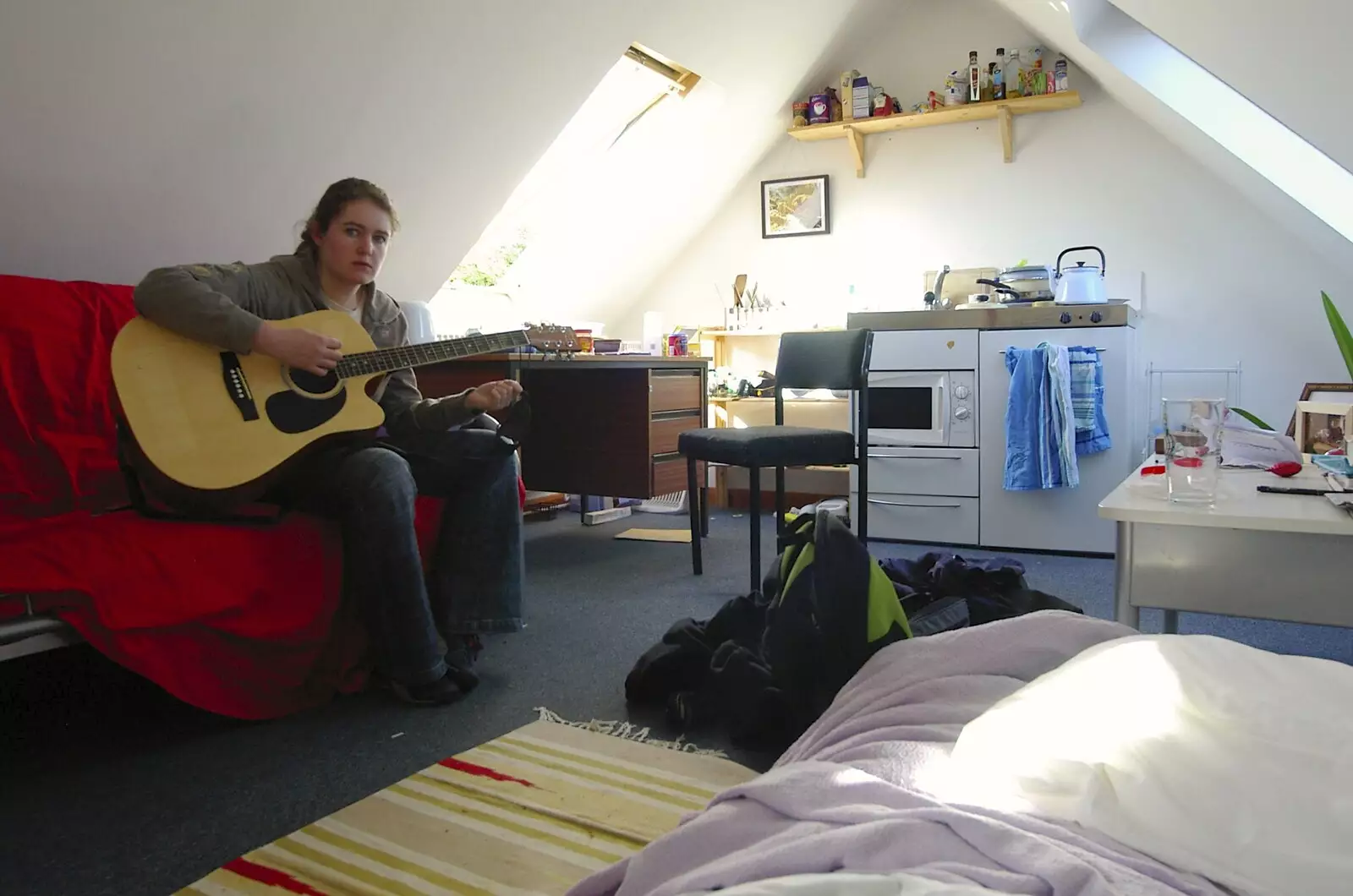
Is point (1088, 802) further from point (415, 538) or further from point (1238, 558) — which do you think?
point (415, 538)

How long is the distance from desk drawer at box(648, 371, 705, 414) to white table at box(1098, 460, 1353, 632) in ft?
6.52

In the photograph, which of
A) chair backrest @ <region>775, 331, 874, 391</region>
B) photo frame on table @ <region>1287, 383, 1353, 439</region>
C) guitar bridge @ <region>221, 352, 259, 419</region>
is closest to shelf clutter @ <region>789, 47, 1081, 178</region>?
photo frame on table @ <region>1287, 383, 1353, 439</region>

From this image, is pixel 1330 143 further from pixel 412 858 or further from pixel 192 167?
pixel 192 167

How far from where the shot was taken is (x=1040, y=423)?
3223 millimetres

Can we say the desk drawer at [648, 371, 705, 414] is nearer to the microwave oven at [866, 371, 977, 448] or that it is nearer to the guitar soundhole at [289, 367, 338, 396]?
the microwave oven at [866, 371, 977, 448]

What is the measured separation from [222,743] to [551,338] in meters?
1.37

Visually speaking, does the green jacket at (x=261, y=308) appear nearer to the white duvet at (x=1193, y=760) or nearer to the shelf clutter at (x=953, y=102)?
the white duvet at (x=1193, y=760)

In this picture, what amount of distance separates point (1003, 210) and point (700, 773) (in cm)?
362

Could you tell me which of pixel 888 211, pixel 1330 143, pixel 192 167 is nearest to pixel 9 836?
pixel 192 167

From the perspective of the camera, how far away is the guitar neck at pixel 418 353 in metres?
1.93

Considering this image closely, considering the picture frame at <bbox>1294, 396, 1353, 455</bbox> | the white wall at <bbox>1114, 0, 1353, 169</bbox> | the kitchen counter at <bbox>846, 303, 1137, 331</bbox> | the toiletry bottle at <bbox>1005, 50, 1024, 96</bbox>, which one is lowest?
the picture frame at <bbox>1294, 396, 1353, 455</bbox>

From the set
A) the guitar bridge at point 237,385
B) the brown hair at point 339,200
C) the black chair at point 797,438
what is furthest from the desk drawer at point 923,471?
the guitar bridge at point 237,385

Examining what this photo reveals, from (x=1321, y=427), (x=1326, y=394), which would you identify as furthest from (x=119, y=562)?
(x=1326, y=394)

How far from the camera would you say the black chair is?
98.0 inches
